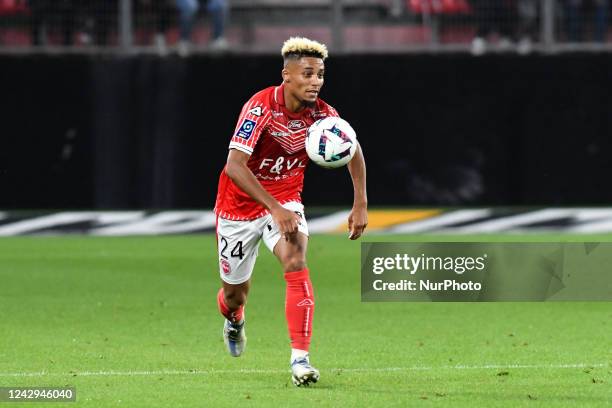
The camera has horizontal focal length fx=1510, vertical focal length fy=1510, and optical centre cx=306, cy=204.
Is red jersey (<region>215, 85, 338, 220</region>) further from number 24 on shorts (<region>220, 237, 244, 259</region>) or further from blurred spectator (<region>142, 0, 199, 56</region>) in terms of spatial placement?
blurred spectator (<region>142, 0, 199, 56</region>)

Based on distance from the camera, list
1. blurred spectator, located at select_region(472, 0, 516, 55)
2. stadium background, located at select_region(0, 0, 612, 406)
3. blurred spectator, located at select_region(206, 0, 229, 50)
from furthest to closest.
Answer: blurred spectator, located at select_region(472, 0, 516, 55) → stadium background, located at select_region(0, 0, 612, 406) → blurred spectator, located at select_region(206, 0, 229, 50)

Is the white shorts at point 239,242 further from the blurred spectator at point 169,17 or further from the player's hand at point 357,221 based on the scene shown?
the blurred spectator at point 169,17

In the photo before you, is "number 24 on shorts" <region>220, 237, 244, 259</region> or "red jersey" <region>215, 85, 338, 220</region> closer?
"red jersey" <region>215, 85, 338, 220</region>

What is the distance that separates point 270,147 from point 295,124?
9.1 inches

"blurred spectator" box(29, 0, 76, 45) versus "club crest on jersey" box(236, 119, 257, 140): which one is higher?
"club crest on jersey" box(236, 119, 257, 140)

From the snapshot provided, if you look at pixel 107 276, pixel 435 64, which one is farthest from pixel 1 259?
pixel 435 64

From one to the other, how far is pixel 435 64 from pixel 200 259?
4.27m

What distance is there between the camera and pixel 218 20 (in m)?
18.8

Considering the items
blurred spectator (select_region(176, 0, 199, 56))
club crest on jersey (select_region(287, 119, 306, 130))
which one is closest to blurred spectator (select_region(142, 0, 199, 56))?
blurred spectator (select_region(176, 0, 199, 56))

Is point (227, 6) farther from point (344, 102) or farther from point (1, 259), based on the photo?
A: point (1, 259)

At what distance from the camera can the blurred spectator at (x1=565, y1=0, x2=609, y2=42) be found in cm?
1880

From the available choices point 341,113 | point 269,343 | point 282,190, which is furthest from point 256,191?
point 341,113

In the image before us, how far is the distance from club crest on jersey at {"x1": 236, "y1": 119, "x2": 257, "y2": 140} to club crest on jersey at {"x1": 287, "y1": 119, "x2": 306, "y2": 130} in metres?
0.29

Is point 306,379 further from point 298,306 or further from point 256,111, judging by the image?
point 256,111
